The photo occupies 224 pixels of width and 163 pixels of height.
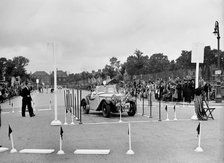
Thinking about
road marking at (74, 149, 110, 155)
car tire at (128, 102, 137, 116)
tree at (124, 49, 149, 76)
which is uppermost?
tree at (124, 49, 149, 76)

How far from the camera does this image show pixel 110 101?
1705 cm

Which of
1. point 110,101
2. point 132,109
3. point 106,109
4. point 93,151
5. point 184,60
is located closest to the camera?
point 93,151

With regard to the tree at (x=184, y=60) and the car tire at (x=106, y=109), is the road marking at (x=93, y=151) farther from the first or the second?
the tree at (x=184, y=60)

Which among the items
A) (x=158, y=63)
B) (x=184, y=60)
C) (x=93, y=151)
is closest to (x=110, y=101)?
(x=93, y=151)

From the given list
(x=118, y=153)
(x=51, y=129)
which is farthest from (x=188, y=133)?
(x=51, y=129)

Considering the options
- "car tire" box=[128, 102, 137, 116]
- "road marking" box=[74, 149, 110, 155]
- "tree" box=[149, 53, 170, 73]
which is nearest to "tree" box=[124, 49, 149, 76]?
"tree" box=[149, 53, 170, 73]

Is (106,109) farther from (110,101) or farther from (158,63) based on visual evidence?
(158,63)

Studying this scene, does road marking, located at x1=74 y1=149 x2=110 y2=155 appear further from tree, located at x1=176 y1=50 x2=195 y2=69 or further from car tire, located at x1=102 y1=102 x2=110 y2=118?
tree, located at x1=176 y1=50 x2=195 y2=69

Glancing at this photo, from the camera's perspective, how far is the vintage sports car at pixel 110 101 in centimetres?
1697

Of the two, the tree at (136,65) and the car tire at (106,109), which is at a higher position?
the tree at (136,65)

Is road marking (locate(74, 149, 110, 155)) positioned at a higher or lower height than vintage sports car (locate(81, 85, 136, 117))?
lower

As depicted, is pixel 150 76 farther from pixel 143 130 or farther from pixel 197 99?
pixel 143 130

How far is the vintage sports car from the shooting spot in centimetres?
1697

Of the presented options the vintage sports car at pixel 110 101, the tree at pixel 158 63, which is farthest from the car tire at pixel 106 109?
the tree at pixel 158 63
